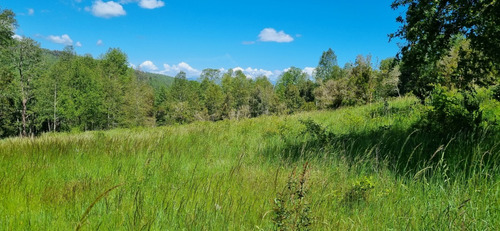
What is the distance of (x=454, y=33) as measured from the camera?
18.1 feet

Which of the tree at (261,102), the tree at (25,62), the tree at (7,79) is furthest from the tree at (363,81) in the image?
the tree at (261,102)

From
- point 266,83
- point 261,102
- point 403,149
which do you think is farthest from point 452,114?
point 266,83

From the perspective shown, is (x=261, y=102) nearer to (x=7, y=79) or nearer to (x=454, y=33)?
(x=7, y=79)

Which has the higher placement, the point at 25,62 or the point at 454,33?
the point at 25,62

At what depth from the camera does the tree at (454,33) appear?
4.75m

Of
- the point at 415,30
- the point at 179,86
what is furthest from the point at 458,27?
the point at 179,86

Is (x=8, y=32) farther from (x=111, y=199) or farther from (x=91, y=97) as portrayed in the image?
(x=111, y=199)

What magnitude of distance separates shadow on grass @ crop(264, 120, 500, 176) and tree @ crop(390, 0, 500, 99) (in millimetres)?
1411

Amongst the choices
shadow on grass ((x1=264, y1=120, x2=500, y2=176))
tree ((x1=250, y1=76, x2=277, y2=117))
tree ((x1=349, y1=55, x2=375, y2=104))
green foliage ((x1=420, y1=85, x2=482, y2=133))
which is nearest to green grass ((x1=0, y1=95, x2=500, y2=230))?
shadow on grass ((x1=264, y1=120, x2=500, y2=176))

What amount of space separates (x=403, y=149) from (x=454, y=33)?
2.77m

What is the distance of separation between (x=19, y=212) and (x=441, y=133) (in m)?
6.56

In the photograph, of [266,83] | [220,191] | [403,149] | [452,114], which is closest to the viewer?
[220,191]

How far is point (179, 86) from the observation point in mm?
87688

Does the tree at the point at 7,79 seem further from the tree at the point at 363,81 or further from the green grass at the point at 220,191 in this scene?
the tree at the point at 363,81
